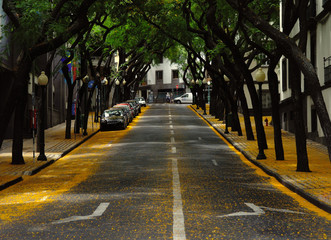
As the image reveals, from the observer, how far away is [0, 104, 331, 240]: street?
7996 mm

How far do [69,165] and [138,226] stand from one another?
1124cm

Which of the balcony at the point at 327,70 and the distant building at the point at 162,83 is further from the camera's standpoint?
the distant building at the point at 162,83

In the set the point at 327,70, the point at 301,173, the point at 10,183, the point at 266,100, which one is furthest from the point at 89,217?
the point at 266,100

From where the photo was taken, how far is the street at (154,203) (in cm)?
800

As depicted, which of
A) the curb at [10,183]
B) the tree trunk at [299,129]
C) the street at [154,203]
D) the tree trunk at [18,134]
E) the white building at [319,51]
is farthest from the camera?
the white building at [319,51]

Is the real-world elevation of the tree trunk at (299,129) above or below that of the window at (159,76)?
below

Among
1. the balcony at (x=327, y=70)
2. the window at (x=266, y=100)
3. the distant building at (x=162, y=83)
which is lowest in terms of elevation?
the window at (x=266, y=100)

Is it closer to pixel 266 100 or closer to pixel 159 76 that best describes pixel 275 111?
pixel 266 100

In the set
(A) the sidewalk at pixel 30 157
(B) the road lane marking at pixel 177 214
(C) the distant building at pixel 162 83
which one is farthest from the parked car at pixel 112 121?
(C) the distant building at pixel 162 83

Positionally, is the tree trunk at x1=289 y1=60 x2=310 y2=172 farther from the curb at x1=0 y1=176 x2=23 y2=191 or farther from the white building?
the white building

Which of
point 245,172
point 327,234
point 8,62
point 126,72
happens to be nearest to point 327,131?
point 245,172

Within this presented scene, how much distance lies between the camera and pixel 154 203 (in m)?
10.5

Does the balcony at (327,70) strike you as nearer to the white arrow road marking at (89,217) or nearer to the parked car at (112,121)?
the white arrow road marking at (89,217)

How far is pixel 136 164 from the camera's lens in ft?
60.8
